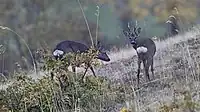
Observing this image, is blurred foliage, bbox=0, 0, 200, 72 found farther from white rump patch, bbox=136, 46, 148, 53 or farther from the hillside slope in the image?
white rump patch, bbox=136, 46, 148, 53

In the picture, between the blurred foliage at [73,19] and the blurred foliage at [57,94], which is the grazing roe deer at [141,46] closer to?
the blurred foliage at [57,94]

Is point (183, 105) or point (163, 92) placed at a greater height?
point (163, 92)

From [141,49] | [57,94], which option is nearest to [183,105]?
[57,94]

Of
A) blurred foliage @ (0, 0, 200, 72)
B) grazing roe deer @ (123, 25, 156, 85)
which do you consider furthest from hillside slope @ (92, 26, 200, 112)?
blurred foliage @ (0, 0, 200, 72)

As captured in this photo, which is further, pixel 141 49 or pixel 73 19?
pixel 73 19

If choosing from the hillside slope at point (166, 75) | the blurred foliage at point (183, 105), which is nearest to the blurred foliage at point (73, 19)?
the hillside slope at point (166, 75)

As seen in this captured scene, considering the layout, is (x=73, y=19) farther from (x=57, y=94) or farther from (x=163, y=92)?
(x=163, y=92)

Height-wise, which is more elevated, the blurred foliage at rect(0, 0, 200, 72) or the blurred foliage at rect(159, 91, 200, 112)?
the blurred foliage at rect(0, 0, 200, 72)

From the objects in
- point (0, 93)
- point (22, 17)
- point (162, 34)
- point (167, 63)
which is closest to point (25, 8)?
point (22, 17)

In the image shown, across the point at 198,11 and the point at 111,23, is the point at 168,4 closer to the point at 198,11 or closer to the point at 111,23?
the point at 198,11

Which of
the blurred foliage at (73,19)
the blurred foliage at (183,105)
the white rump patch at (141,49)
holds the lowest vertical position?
the blurred foliage at (183,105)

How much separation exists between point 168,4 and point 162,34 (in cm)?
139

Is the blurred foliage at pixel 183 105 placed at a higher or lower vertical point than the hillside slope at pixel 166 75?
lower

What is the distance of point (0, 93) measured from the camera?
698 cm
